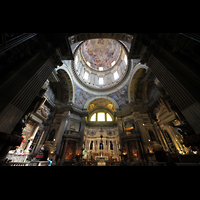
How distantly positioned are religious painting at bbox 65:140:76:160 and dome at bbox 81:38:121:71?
1794 centimetres

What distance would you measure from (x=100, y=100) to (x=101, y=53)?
1396 centimetres

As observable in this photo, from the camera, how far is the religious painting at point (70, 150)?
442 inches

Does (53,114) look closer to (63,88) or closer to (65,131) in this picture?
(65,131)

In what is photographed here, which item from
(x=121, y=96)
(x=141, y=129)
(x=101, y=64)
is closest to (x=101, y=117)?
(x=121, y=96)

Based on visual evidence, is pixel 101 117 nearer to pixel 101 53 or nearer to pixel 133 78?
pixel 133 78

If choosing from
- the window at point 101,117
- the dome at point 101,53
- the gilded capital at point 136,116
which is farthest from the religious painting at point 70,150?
the dome at point 101,53

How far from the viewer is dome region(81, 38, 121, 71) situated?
22078mm

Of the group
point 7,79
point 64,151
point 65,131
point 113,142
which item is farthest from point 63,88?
point 113,142

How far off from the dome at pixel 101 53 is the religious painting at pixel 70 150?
1794cm

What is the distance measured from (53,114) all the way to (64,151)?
5593 millimetres

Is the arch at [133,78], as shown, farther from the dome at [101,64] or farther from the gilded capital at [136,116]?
the dome at [101,64]

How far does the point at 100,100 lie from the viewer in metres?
18.3

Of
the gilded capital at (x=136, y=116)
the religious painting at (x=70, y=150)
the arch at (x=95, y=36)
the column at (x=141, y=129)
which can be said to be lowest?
the religious painting at (x=70, y=150)

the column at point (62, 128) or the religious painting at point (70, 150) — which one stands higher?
the column at point (62, 128)
